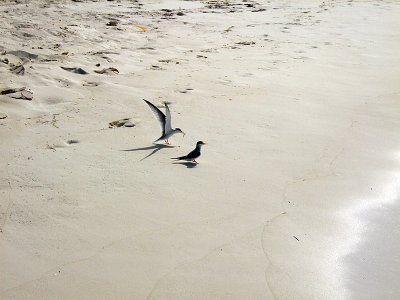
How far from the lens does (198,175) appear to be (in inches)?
154

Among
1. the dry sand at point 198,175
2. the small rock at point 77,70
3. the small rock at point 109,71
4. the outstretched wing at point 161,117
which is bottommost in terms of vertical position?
the dry sand at point 198,175

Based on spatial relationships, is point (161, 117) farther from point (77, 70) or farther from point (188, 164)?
point (77, 70)

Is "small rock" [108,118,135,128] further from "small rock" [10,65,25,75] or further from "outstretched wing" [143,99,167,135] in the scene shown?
"small rock" [10,65,25,75]

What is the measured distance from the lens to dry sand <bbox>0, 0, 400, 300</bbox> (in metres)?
2.79

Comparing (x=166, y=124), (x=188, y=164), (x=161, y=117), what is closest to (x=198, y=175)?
(x=188, y=164)

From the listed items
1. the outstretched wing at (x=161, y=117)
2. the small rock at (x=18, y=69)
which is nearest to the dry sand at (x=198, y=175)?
the small rock at (x=18, y=69)

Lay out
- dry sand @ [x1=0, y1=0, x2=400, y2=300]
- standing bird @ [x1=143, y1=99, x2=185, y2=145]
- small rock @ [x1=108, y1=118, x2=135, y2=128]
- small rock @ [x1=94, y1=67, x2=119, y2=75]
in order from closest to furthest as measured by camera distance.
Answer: dry sand @ [x1=0, y1=0, x2=400, y2=300] < standing bird @ [x1=143, y1=99, x2=185, y2=145] < small rock @ [x1=108, y1=118, x2=135, y2=128] < small rock @ [x1=94, y1=67, x2=119, y2=75]

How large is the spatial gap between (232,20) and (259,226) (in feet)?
28.6

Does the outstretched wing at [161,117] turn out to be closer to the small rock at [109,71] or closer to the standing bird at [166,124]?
the standing bird at [166,124]

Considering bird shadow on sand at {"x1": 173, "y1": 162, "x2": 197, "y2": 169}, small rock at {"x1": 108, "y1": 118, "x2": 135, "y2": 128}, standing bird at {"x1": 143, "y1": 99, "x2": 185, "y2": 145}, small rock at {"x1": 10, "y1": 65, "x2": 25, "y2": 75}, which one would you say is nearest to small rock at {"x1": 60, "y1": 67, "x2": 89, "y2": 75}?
small rock at {"x1": 10, "y1": 65, "x2": 25, "y2": 75}

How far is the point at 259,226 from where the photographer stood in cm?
327

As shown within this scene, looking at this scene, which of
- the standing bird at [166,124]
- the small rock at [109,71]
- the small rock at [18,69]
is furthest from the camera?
the small rock at [109,71]

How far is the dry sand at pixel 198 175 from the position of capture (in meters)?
2.79

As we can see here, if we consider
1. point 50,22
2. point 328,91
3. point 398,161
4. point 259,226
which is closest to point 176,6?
point 50,22
